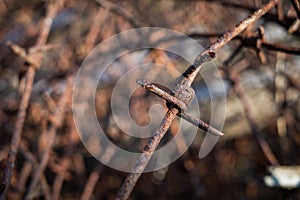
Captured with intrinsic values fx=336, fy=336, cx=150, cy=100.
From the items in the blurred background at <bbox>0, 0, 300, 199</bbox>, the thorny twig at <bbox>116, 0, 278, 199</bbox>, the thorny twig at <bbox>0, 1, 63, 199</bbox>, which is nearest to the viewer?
the thorny twig at <bbox>116, 0, 278, 199</bbox>

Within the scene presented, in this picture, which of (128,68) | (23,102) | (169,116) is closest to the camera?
(169,116)

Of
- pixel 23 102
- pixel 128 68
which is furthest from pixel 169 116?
pixel 128 68

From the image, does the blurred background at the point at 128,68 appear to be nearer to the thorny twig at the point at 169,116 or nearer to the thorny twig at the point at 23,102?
the thorny twig at the point at 23,102

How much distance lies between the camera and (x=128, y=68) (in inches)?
61.3

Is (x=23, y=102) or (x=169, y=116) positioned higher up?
(x=169, y=116)

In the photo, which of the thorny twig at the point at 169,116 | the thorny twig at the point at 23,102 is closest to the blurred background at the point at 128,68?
the thorny twig at the point at 23,102

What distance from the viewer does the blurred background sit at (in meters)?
1.17

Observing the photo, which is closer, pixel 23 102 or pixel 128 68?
pixel 23 102

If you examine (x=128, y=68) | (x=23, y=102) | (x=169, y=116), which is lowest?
(x=128, y=68)

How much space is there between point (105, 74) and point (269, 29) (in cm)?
82

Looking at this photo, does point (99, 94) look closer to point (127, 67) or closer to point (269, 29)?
point (127, 67)

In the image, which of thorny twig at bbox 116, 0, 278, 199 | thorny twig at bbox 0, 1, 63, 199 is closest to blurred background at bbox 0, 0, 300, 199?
thorny twig at bbox 0, 1, 63, 199

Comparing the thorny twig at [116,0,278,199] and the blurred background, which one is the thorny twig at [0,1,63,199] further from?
the thorny twig at [116,0,278,199]

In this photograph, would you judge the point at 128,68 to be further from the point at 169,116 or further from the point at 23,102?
the point at 169,116
